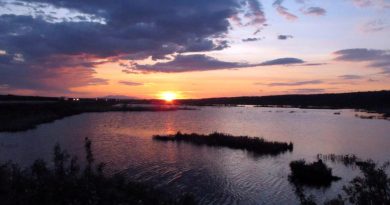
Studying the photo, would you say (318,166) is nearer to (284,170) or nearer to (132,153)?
(284,170)

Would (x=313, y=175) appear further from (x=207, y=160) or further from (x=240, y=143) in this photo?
(x=240, y=143)

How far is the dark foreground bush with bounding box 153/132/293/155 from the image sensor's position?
52.2 meters

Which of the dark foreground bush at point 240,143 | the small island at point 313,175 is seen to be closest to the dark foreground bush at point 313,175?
the small island at point 313,175

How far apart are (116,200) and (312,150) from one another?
4078cm

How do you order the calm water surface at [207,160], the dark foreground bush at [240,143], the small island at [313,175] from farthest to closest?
the dark foreground bush at [240,143] → the small island at [313,175] → the calm water surface at [207,160]

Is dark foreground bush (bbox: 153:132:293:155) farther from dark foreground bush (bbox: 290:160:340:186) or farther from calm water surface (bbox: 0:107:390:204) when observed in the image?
dark foreground bush (bbox: 290:160:340:186)

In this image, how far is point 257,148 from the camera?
53531mm

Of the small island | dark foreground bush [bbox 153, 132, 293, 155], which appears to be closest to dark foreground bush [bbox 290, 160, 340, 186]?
the small island

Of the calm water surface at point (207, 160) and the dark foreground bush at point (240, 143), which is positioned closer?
the calm water surface at point (207, 160)

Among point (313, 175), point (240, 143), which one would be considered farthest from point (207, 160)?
point (240, 143)

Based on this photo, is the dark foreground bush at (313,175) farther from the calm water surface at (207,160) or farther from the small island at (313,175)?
the calm water surface at (207,160)

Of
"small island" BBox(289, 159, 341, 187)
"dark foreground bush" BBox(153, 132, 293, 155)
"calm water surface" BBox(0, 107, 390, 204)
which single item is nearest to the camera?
"calm water surface" BBox(0, 107, 390, 204)

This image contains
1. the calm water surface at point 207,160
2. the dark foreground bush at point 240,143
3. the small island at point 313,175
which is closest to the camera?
the calm water surface at point 207,160

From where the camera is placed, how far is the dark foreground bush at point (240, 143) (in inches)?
2053
